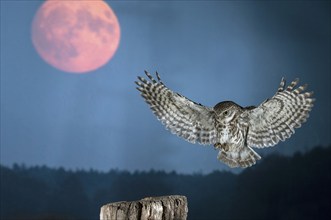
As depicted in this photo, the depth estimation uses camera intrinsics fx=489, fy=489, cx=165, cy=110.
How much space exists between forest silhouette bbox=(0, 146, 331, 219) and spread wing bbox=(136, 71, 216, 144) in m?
10.7

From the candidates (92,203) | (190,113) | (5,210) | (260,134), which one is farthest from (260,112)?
(92,203)

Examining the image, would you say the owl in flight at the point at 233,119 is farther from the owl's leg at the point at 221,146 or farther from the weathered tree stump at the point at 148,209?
the weathered tree stump at the point at 148,209

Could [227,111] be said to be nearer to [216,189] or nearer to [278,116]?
[278,116]

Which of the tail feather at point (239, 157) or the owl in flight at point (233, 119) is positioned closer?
the owl in flight at point (233, 119)

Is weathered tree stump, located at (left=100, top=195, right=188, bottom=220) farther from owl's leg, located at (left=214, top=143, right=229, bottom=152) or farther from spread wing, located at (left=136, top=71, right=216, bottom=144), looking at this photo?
spread wing, located at (left=136, top=71, right=216, bottom=144)

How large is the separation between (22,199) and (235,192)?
793 centimetres

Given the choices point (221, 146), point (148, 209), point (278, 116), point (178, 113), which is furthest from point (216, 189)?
point (148, 209)

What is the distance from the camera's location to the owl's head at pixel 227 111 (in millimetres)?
5254

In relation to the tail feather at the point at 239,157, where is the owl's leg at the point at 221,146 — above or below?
above

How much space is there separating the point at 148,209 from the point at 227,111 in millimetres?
2546

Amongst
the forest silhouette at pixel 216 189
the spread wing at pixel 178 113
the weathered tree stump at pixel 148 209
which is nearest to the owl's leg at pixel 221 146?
the spread wing at pixel 178 113

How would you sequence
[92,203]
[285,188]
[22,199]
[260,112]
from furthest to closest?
[285,188] → [92,203] → [22,199] → [260,112]

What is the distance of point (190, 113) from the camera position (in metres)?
5.96

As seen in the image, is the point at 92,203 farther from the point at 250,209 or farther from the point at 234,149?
the point at 234,149
